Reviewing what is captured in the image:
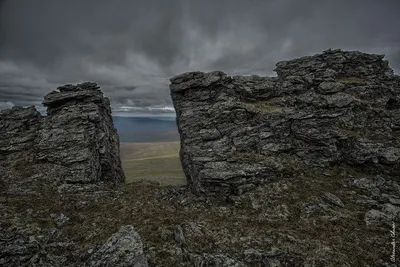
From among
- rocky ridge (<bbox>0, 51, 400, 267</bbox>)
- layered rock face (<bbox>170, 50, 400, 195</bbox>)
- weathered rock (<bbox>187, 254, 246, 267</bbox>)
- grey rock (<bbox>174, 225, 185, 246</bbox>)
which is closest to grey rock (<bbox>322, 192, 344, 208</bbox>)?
rocky ridge (<bbox>0, 51, 400, 267</bbox>)

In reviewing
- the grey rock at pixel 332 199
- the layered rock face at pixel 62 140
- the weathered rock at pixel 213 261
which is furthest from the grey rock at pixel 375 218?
the layered rock face at pixel 62 140

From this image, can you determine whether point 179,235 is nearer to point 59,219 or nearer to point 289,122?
point 59,219

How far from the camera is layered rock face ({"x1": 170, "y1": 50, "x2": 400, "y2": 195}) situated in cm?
Answer: 2808

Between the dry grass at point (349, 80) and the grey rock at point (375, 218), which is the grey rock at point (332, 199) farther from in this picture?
the dry grass at point (349, 80)

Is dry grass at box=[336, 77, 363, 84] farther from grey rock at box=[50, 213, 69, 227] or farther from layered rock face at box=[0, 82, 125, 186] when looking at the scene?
grey rock at box=[50, 213, 69, 227]

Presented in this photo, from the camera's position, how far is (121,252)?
17.0 m

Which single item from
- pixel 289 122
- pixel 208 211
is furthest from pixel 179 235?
pixel 289 122

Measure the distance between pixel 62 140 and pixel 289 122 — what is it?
103 feet

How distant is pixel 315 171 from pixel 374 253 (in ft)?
39.8

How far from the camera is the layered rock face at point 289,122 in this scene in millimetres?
28078

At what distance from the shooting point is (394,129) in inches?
1282

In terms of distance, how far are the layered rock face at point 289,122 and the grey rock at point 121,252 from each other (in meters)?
10.7

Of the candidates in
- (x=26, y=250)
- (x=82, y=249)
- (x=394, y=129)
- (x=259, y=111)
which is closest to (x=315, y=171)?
(x=259, y=111)

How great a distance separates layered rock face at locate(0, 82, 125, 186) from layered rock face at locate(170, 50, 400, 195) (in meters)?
12.9
